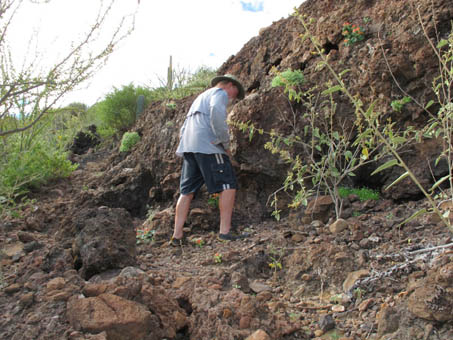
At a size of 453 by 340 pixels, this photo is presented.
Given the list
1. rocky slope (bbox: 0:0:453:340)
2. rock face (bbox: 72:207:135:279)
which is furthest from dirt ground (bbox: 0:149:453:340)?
rock face (bbox: 72:207:135:279)

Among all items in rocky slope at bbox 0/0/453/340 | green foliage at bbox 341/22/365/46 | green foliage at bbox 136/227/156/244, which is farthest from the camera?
green foliage at bbox 341/22/365/46

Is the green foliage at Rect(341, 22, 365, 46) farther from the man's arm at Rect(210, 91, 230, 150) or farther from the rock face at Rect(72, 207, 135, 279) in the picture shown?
the rock face at Rect(72, 207, 135, 279)

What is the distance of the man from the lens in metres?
4.11

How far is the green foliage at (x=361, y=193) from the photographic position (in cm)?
424

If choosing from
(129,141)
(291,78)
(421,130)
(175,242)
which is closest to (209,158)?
(175,242)

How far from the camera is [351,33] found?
4754 millimetres

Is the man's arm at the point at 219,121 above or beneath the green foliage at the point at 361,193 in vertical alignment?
above

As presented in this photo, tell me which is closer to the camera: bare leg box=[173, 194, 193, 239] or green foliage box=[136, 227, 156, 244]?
bare leg box=[173, 194, 193, 239]

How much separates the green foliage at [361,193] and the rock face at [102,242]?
234 cm

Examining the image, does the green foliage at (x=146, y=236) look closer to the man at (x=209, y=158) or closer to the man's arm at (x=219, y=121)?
the man at (x=209, y=158)

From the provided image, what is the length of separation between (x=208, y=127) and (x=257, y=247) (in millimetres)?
1413

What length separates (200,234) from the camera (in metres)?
4.42

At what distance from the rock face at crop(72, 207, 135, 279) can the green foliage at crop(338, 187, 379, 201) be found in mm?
2341

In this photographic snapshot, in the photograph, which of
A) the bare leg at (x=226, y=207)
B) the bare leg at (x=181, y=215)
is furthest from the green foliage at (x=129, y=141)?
the bare leg at (x=226, y=207)
